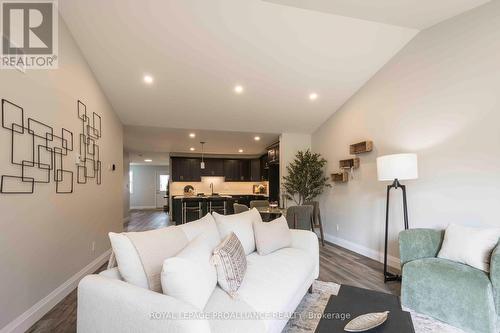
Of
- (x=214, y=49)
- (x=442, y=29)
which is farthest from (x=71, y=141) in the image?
(x=442, y=29)

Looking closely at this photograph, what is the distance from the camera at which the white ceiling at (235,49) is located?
2.86 metres

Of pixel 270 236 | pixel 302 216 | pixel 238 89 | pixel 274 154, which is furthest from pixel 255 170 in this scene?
pixel 270 236

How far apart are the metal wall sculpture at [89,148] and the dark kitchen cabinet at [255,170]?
5.79 m

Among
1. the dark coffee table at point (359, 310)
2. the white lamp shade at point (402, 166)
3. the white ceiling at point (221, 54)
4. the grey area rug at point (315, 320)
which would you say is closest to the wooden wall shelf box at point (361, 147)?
the white ceiling at point (221, 54)

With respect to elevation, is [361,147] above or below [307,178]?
above

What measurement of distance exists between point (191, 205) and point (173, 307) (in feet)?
20.9

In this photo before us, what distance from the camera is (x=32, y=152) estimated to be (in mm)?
2270

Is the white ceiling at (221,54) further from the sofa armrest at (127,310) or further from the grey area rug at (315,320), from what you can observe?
the grey area rug at (315,320)

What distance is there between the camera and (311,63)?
3809 mm

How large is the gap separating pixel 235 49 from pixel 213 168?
5.93 meters

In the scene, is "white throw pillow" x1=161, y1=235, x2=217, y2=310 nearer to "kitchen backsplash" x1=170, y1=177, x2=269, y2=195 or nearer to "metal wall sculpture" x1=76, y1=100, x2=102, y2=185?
"metal wall sculpture" x1=76, y1=100, x2=102, y2=185

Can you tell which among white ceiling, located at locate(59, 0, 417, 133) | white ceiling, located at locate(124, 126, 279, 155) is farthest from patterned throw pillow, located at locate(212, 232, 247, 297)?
white ceiling, located at locate(124, 126, 279, 155)

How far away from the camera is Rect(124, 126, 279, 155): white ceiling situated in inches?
239

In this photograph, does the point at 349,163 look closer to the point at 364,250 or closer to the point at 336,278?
the point at 364,250
